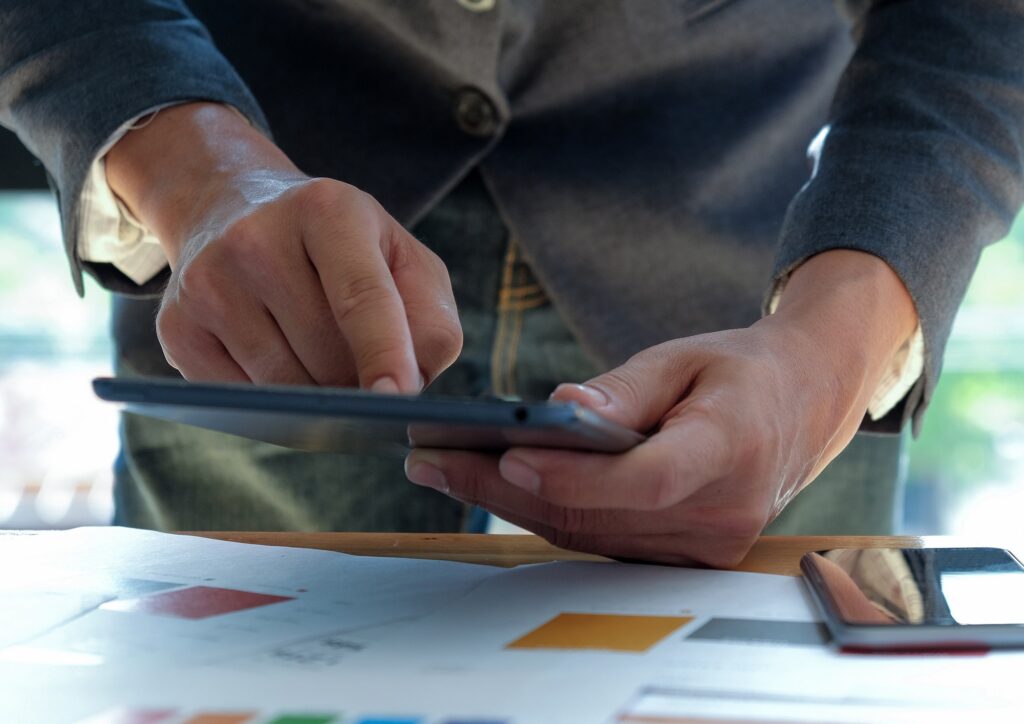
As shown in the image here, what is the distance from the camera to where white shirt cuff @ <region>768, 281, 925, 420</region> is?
65cm

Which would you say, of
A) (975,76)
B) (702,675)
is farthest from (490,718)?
(975,76)

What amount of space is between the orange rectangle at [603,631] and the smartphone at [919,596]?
0.21 ft

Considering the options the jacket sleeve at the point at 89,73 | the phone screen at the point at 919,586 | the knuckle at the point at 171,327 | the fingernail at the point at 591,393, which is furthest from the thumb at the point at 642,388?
the jacket sleeve at the point at 89,73

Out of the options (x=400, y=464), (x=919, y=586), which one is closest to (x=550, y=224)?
(x=400, y=464)

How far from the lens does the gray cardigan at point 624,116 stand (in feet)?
2.12

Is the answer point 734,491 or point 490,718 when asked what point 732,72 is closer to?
point 734,491

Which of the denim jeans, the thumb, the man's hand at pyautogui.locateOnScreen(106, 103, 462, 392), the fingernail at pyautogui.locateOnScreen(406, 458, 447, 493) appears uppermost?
the man's hand at pyautogui.locateOnScreen(106, 103, 462, 392)

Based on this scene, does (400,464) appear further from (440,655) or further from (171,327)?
(440,655)

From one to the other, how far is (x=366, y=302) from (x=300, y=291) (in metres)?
0.06

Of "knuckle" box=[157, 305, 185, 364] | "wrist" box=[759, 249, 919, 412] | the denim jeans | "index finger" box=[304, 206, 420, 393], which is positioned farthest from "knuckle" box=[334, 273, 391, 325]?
the denim jeans

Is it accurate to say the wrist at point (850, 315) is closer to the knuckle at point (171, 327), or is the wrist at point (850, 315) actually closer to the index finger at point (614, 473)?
the index finger at point (614, 473)

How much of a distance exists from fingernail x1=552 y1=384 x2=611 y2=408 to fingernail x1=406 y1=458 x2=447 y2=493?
74 mm

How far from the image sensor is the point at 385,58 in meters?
0.79

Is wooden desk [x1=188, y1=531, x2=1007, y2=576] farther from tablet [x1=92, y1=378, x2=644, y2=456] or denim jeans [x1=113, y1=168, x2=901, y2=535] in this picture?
denim jeans [x1=113, y1=168, x2=901, y2=535]
